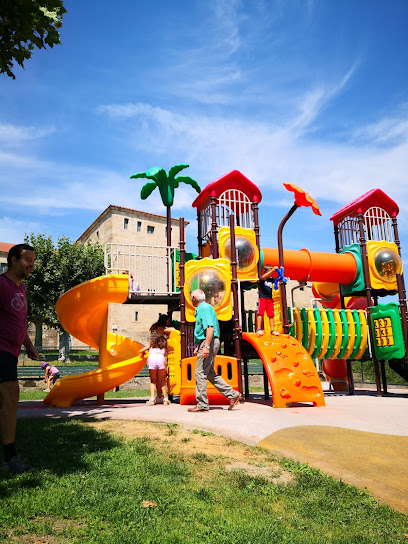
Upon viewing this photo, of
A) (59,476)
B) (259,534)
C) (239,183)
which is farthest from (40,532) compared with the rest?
(239,183)

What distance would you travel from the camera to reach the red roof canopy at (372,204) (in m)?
13.1

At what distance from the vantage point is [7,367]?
3879mm

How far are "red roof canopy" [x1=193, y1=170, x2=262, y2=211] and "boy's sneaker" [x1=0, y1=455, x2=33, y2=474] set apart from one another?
796 cm

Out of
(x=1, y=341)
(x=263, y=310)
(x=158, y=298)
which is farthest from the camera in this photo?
(x=158, y=298)

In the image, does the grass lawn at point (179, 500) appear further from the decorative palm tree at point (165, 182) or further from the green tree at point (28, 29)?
the decorative palm tree at point (165, 182)

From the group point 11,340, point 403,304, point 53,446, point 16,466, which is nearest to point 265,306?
point 403,304

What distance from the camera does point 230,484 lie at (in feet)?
11.0

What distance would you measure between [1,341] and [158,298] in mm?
6151

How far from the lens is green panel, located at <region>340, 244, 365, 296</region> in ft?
41.7

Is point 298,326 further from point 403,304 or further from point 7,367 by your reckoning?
point 7,367

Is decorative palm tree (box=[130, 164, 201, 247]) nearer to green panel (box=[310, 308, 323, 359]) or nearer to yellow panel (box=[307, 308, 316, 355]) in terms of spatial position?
yellow panel (box=[307, 308, 316, 355])

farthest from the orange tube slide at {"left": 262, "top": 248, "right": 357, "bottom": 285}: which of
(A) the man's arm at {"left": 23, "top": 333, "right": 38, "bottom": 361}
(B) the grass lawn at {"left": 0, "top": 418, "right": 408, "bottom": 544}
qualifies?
(A) the man's arm at {"left": 23, "top": 333, "right": 38, "bottom": 361}

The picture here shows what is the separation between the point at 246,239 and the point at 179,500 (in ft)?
25.8

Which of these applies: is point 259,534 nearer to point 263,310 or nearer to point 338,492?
point 338,492
